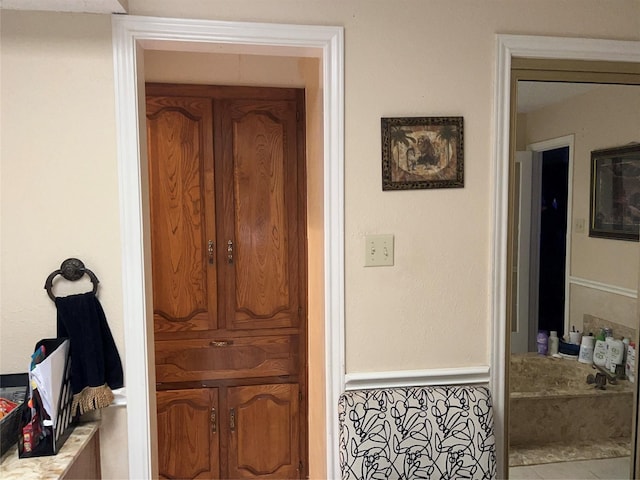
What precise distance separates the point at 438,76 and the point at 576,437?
57.3 inches

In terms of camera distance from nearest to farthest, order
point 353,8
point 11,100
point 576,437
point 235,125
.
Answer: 1. point 11,100
2. point 353,8
3. point 576,437
4. point 235,125

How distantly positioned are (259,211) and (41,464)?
1476 mm

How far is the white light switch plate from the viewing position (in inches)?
65.0

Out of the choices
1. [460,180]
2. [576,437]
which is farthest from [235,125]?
[576,437]

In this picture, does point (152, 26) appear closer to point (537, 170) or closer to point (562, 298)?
point (537, 170)

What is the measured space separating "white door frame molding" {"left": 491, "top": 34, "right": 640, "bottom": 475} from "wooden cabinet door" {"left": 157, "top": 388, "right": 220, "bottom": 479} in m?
1.47

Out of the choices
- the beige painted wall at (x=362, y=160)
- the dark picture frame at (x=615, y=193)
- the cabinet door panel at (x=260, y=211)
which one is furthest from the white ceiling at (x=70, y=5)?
the dark picture frame at (x=615, y=193)

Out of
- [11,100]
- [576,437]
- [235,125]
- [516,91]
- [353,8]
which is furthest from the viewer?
[235,125]

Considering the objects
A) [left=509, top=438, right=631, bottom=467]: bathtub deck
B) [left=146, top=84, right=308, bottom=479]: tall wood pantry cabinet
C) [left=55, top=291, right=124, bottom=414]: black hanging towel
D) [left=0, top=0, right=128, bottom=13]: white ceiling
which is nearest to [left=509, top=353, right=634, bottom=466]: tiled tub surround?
[left=509, top=438, right=631, bottom=467]: bathtub deck

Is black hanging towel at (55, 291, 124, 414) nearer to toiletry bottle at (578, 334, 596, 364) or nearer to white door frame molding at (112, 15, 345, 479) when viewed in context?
white door frame molding at (112, 15, 345, 479)

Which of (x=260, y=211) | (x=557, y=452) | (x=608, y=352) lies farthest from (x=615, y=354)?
(x=260, y=211)

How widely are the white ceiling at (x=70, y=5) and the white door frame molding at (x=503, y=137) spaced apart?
4.12ft

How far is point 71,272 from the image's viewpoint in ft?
4.92

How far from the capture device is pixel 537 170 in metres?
1.76
